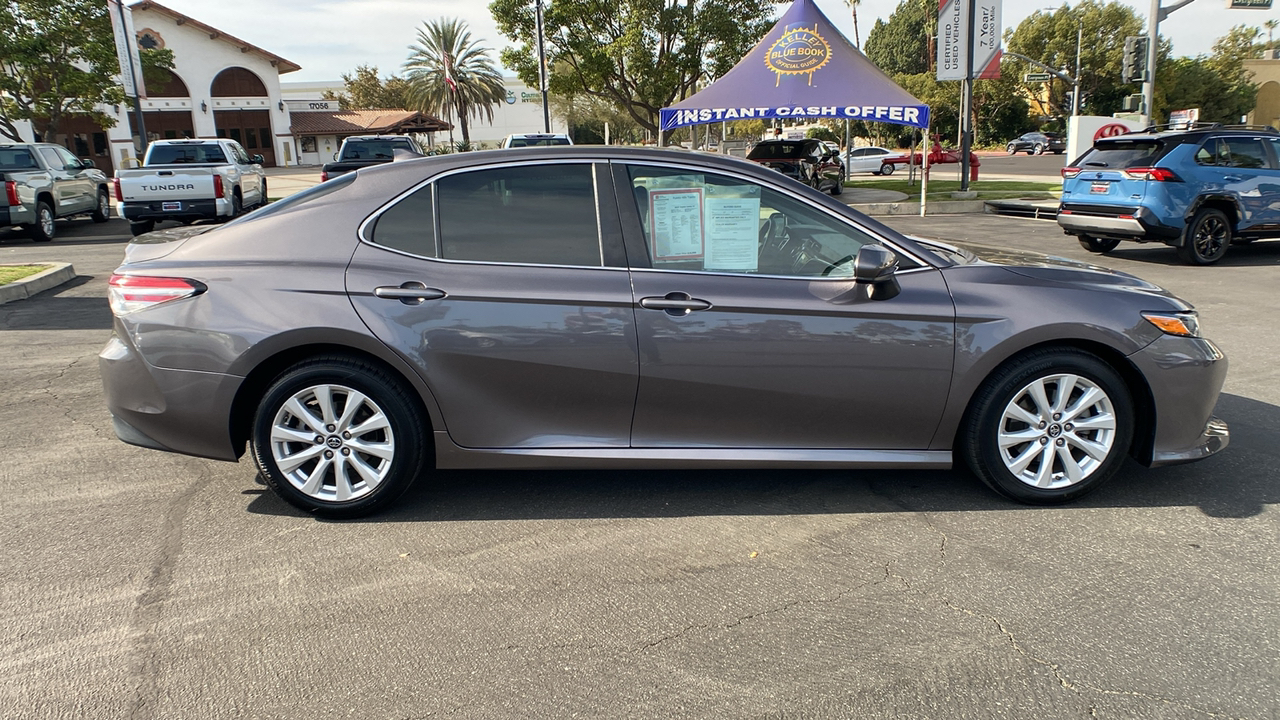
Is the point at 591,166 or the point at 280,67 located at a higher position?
the point at 280,67

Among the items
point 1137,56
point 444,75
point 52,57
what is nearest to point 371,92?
point 444,75

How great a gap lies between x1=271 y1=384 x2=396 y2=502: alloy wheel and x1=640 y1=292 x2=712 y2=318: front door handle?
4.10 ft

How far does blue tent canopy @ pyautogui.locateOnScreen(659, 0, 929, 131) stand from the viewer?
658 inches

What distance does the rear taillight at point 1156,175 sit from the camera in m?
10.6

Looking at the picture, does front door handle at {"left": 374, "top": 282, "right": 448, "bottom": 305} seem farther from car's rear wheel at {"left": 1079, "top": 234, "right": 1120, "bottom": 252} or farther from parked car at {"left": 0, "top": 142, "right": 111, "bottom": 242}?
parked car at {"left": 0, "top": 142, "right": 111, "bottom": 242}

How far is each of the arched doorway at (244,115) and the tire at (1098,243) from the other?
48.8 metres

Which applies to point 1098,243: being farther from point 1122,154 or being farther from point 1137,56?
point 1137,56

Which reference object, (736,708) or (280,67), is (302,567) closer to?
(736,708)

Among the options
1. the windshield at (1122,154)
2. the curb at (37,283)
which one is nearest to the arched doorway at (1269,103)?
the windshield at (1122,154)

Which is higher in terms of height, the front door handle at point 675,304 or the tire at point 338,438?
the front door handle at point 675,304

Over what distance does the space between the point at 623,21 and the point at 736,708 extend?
96.7ft

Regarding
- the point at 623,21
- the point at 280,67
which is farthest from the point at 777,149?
the point at 280,67

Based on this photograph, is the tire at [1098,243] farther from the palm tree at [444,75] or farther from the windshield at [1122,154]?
the palm tree at [444,75]

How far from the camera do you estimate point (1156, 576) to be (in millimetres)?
3279
